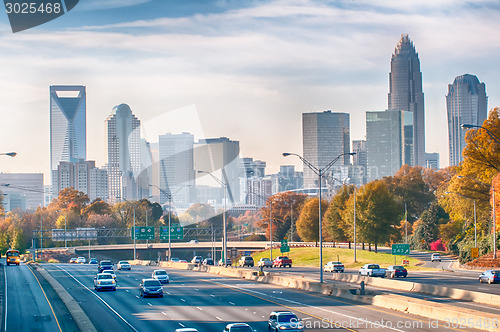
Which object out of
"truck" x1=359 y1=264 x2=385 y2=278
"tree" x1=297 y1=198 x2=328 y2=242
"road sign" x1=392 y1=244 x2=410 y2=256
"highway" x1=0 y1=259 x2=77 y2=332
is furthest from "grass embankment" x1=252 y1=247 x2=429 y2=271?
"highway" x1=0 y1=259 x2=77 y2=332

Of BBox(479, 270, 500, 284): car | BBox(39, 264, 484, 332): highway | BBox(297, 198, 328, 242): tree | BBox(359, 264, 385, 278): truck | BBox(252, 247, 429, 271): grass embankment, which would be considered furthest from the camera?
BBox(297, 198, 328, 242): tree

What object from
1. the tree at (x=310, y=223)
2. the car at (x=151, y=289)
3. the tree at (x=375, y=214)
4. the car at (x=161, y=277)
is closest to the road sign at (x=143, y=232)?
the tree at (x=310, y=223)

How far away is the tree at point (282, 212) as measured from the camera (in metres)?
168

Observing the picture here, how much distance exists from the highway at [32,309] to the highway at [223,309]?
1.86 m

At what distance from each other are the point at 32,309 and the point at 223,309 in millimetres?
14719

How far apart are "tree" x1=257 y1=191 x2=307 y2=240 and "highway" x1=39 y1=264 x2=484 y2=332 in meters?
100

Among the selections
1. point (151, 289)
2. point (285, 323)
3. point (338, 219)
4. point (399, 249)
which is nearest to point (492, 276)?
point (151, 289)

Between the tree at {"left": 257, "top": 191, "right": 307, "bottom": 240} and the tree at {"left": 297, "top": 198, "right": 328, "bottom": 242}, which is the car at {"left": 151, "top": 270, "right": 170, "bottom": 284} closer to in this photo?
the tree at {"left": 297, "top": 198, "right": 328, "bottom": 242}

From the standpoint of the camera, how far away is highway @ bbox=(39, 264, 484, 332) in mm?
39000

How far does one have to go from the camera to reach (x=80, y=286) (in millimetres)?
70312

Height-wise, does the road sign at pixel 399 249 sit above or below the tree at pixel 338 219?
below

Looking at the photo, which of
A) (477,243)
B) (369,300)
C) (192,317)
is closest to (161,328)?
(192,317)

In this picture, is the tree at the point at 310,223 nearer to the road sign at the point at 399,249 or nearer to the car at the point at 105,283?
the road sign at the point at 399,249

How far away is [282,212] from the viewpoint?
561ft
